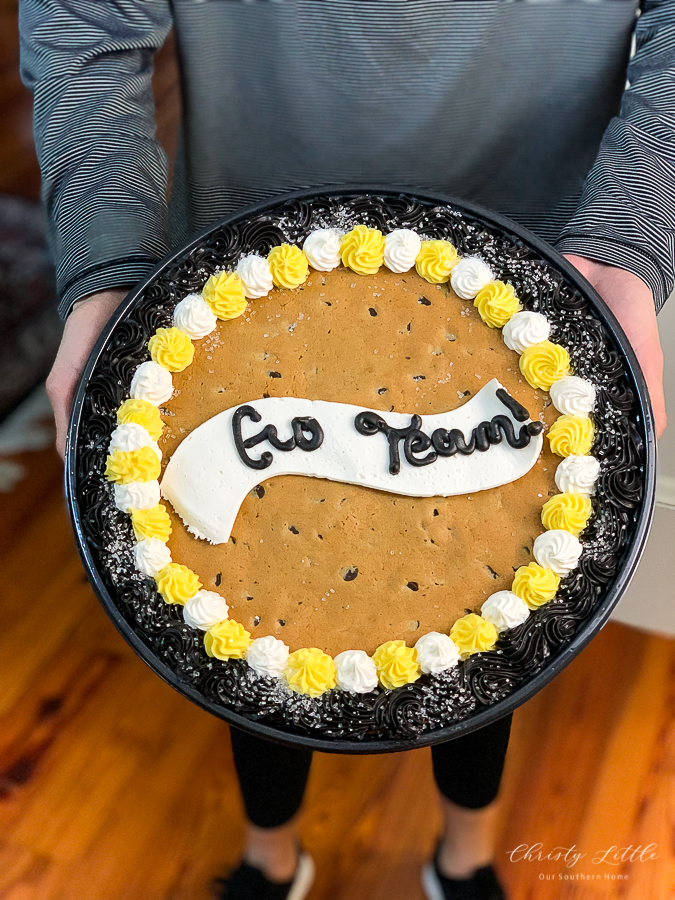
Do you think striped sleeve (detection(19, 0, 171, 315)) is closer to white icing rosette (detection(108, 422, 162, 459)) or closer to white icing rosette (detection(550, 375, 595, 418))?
white icing rosette (detection(108, 422, 162, 459))

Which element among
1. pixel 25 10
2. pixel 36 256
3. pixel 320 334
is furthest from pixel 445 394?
pixel 36 256

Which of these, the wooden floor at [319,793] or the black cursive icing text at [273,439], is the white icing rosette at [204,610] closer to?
the black cursive icing text at [273,439]

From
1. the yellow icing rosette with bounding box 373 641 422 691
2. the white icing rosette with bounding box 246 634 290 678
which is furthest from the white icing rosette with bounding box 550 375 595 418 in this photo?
the white icing rosette with bounding box 246 634 290 678

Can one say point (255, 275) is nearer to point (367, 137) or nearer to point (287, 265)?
point (287, 265)

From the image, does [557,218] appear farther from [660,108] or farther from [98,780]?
[98,780]

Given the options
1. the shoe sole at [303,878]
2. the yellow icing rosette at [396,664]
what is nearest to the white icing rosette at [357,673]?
the yellow icing rosette at [396,664]

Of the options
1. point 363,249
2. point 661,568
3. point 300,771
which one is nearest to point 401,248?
point 363,249

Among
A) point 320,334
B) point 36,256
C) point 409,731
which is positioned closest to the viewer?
point 409,731
